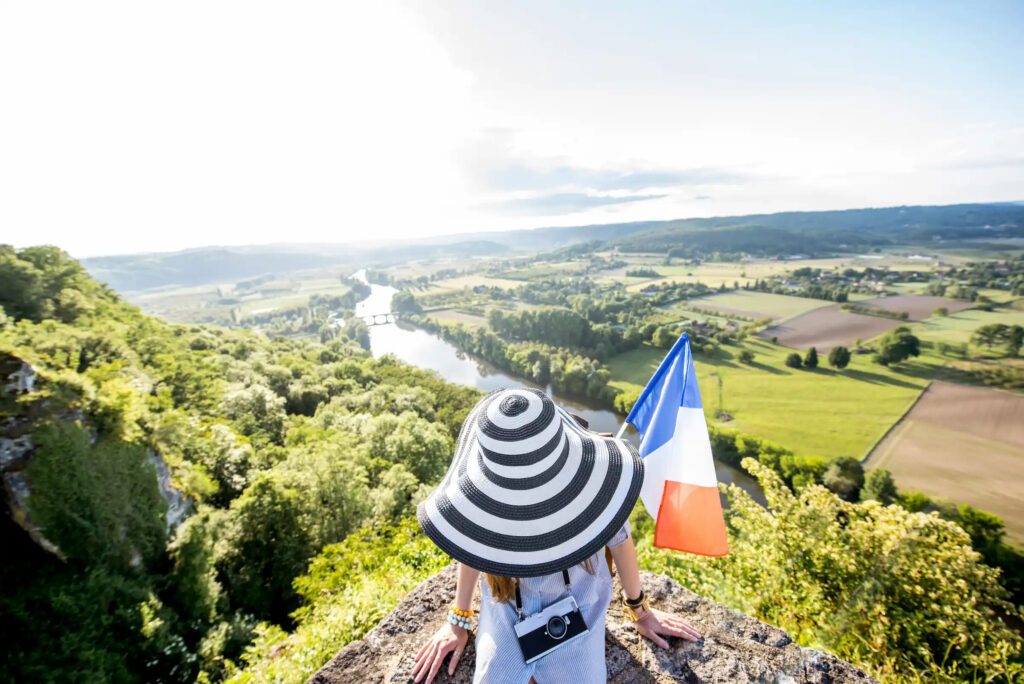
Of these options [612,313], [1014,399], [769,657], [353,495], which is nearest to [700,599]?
[769,657]

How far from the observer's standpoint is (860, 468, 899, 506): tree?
25.9 m

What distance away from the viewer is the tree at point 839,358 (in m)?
46.9

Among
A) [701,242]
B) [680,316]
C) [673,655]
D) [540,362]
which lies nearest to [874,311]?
[680,316]

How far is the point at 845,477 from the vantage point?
2839 centimetres

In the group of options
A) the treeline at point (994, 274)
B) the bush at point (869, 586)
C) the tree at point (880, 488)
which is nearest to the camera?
the bush at point (869, 586)

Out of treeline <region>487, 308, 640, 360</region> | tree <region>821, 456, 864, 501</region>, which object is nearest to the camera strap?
tree <region>821, 456, 864, 501</region>

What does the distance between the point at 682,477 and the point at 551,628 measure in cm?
222

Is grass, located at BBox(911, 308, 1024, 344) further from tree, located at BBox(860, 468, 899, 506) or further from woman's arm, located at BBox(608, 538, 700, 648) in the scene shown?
woman's arm, located at BBox(608, 538, 700, 648)

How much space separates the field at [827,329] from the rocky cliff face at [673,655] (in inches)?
2417

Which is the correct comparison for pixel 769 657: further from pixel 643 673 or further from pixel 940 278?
pixel 940 278

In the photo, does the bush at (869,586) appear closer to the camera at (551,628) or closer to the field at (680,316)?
the camera at (551,628)

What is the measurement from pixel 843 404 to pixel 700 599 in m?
48.2

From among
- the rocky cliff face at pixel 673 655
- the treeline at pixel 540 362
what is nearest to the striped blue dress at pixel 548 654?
the rocky cliff face at pixel 673 655

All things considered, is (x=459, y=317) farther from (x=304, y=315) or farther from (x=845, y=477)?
(x=845, y=477)
